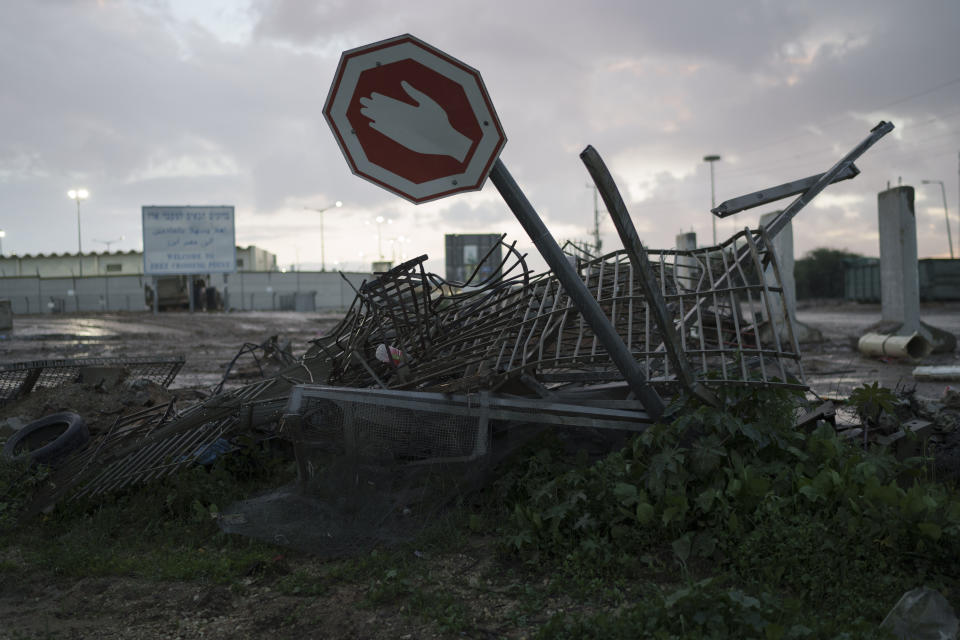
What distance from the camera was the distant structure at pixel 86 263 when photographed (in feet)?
209

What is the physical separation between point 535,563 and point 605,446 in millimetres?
1001

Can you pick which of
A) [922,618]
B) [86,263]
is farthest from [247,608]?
[86,263]

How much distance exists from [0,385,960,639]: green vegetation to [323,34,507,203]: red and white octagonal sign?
1602mm

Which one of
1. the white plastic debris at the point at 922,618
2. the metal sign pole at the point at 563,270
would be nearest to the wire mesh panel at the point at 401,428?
the metal sign pole at the point at 563,270

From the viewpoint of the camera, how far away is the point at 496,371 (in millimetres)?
3703

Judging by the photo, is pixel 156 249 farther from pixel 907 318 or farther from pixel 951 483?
pixel 951 483

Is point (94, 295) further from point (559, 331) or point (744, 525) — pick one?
point (744, 525)

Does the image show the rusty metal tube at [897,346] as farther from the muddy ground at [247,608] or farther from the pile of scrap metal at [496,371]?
the muddy ground at [247,608]

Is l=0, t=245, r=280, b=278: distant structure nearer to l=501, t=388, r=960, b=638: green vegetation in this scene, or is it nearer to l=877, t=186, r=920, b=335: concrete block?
l=877, t=186, r=920, b=335: concrete block

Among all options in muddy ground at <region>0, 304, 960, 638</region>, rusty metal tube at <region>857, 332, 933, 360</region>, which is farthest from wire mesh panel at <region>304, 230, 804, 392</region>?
rusty metal tube at <region>857, 332, 933, 360</region>

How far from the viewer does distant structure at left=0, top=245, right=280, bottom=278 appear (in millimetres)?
63719

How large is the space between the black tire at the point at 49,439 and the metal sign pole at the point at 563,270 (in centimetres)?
404

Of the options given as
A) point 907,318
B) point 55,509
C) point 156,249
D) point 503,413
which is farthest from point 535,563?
point 156,249

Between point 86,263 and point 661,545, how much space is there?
75.2m
